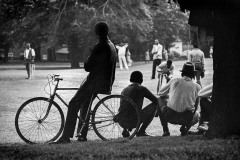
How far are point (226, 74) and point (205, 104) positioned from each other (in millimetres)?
1242

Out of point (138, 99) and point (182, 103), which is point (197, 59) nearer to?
point (182, 103)

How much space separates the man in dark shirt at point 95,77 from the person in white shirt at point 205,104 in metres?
1.61

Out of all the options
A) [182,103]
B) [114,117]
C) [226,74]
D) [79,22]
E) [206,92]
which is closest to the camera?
[226,74]

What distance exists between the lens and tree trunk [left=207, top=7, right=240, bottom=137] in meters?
7.36

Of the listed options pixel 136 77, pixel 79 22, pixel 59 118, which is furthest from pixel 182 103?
pixel 79 22

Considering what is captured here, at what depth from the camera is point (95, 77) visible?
7570mm

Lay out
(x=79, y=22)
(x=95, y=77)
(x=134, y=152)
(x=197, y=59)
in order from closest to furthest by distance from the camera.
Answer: (x=134, y=152), (x=95, y=77), (x=197, y=59), (x=79, y=22)

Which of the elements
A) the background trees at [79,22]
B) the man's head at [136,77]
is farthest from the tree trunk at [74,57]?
the man's head at [136,77]

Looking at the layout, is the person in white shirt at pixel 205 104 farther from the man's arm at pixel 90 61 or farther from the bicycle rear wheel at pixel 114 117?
the man's arm at pixel 90 61

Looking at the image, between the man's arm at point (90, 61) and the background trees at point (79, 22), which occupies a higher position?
the background trees at point (79, 22)

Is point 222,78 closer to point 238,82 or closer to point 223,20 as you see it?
point 238,82

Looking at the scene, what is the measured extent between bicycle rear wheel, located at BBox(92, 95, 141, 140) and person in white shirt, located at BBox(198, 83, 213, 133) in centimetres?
125

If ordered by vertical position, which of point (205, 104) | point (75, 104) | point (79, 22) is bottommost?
point (205, 104)

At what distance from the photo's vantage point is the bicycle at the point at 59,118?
7703mm
